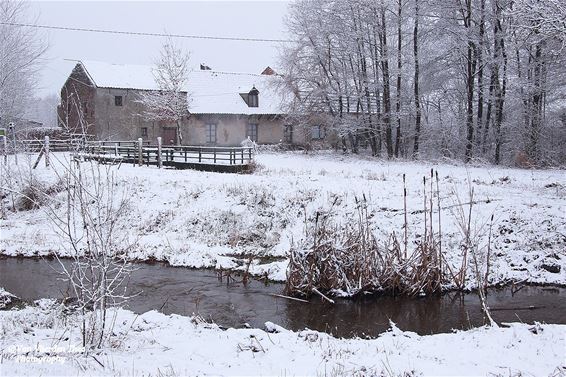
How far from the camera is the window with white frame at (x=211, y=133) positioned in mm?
42750

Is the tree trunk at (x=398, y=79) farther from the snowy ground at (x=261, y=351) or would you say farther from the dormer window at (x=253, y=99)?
the snowy ground at (x=261, y=351)

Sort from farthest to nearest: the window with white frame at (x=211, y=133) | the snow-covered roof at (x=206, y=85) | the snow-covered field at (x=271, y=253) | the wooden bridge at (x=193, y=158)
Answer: the window with white frame at (x=211, y=133) → the snow-covered roof at (x=206, y=85) → the wooden bridge at (x=193, y=158) → the snow-covered field at (x=271, y=253)

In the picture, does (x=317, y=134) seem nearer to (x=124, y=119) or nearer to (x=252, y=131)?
(x=252, y=131)

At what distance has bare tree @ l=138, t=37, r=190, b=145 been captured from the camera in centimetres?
3966

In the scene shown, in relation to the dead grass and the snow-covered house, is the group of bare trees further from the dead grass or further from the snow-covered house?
the dead grass

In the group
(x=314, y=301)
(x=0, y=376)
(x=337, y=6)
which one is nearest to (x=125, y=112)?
(x=337, y=6)

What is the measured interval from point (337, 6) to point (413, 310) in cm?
2883

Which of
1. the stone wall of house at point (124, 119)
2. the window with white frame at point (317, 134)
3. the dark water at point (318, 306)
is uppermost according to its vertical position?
the stone wall of house at point (124, 119)

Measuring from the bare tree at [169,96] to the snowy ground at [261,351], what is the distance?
32.8 metres

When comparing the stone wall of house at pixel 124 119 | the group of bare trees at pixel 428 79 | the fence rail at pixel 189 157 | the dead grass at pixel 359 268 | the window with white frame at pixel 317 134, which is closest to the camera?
the dead grass at pixel 359 268

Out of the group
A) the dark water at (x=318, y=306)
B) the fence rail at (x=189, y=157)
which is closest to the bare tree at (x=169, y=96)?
the fence rail at (x=189, y=157)

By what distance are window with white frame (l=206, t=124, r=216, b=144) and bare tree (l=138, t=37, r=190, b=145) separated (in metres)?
2.26

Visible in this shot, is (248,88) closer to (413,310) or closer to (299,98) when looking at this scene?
(299,98)

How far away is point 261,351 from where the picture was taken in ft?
23.0
